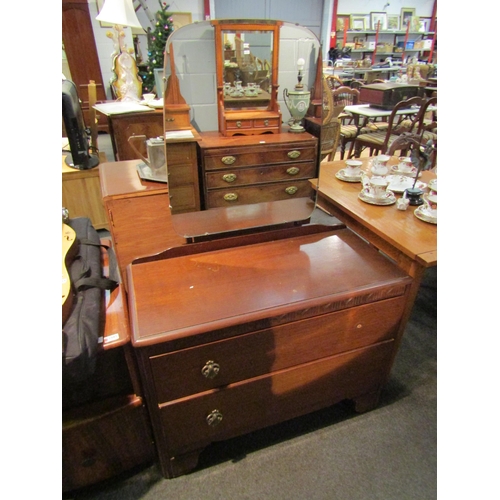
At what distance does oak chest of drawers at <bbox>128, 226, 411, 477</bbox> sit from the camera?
2.79 feet

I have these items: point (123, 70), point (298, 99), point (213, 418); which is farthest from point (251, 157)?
point (123, 70)

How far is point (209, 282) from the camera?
975 millimetres

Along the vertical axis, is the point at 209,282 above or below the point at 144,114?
below

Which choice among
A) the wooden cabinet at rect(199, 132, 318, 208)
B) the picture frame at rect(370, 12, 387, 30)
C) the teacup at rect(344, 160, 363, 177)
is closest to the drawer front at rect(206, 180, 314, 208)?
the wooden cabinet at rect(199, 132, 318, 208)

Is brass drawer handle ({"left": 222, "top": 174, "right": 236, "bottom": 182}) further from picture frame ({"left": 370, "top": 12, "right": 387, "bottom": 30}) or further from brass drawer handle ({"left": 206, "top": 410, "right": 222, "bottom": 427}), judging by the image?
picture frame ({"left": 370, "top": 12, "right": 387, "bottom": 30})

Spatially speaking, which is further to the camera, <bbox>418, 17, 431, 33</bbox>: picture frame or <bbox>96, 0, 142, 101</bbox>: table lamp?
<bbox>418, 17, 431, 33</bbox>: picture frame

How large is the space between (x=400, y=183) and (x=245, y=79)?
2.55ft

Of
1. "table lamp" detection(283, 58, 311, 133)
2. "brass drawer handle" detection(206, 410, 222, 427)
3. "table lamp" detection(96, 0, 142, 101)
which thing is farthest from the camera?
"table lamp" detection(96, 0, 142, 101)

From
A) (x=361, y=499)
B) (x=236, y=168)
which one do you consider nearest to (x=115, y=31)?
(x=236, y=168)

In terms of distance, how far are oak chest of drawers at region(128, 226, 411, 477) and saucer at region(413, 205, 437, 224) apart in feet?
0.78

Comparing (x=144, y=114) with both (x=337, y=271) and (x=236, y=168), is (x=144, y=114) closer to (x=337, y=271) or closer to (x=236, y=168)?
(x=236, y=168)

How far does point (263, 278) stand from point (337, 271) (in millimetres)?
238
